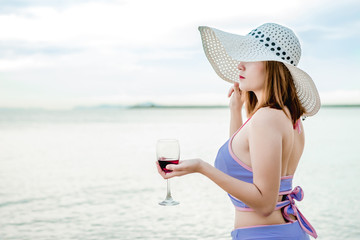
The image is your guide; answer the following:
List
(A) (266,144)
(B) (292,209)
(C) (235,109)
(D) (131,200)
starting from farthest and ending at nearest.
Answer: (D) (131,200) → (C) (235,109) → (B) (292,209) → (A) (266,144)

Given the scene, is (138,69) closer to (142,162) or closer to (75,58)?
(75,58)

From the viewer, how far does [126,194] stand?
967cm

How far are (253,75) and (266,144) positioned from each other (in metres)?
0.39

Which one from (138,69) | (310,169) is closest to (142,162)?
(310,169)

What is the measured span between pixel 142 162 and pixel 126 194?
202 inches

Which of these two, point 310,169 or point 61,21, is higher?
point 61,21

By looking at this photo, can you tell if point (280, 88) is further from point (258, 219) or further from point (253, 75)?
point (258, 219)

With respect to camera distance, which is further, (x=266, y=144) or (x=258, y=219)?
(x=258, y=219)

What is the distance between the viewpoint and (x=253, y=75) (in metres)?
2.21

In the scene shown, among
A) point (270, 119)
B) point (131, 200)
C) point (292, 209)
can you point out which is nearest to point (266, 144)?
point (270, 119)

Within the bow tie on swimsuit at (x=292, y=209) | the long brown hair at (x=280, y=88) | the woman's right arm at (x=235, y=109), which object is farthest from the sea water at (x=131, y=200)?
the long brown hair at (x=280, y=88)

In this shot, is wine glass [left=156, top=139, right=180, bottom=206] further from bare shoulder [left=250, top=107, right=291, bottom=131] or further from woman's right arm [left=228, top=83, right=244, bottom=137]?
woman's right arm [left=228, top=83, right=244, bottom=137]

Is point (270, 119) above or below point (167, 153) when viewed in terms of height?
above

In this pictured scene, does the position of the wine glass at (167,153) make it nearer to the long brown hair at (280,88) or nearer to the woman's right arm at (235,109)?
the long brown hair at (280,88)
